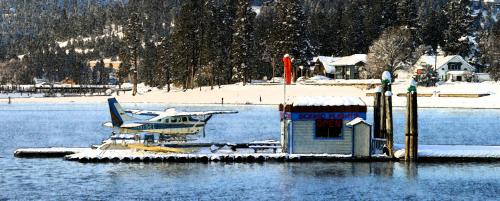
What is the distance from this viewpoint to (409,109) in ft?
134

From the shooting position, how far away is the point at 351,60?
14925cm

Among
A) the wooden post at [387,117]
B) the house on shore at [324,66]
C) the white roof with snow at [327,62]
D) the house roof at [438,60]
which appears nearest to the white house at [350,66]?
the white roof with snow at [327,62]

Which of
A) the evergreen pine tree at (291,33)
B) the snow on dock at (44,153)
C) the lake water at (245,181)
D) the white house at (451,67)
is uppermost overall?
the evergreen pine tree at (291,33)

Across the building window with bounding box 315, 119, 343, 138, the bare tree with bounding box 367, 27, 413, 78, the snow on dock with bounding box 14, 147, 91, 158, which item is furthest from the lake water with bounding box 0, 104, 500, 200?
the bare tree with bounding box 367, 27, 413, 78

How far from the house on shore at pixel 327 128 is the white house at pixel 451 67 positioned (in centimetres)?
10199

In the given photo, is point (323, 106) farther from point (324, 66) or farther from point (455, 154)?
point (324, 66)

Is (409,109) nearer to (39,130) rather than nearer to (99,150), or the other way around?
(99,150)

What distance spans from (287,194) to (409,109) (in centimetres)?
1072

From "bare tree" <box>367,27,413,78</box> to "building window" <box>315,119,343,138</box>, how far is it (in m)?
95.9

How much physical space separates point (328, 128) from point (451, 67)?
352ft

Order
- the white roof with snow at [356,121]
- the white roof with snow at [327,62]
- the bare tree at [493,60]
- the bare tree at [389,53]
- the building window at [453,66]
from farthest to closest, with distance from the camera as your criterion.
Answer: the white roof with snow at [327,62], the building window at [453,66], the bare tree at [389,53], the bare tree at [493,60], the white roof with snow at [356,121]

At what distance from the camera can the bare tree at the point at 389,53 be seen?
137 m

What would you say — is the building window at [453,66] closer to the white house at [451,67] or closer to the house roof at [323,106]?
the white house at [451,67]

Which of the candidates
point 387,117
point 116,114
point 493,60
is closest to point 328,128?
point 387,117
